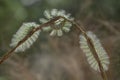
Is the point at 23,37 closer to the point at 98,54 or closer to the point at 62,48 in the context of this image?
the point at 98,54

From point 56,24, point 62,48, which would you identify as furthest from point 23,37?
point 62,48

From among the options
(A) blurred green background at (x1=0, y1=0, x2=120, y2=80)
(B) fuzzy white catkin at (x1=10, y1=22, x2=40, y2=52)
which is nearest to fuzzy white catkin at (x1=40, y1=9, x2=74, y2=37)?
(B) fuzzy white catkin at (x1=10, y1=22, x2=40, y2=52)

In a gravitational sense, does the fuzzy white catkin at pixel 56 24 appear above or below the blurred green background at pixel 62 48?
below

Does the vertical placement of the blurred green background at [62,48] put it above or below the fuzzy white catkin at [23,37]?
above

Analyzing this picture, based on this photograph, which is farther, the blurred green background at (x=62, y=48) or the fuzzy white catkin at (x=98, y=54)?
the blurred green background at (x=62, y=48)

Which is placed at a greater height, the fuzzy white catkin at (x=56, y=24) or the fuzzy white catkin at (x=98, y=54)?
the fuzzy white catkin at (x=56, y=24)

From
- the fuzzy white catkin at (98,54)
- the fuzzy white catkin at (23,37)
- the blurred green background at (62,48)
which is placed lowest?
the fuzzy white catkin at (98,54)

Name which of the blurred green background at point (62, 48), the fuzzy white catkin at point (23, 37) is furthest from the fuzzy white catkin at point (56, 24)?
the blurred green background at point (62, 48)

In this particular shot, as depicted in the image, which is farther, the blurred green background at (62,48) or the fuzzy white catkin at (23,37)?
the blurred green background at (62,48)

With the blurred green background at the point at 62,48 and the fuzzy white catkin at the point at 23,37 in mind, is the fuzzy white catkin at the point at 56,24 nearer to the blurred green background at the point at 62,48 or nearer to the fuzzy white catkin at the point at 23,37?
the fuzzy white catkin at the point at 23,37

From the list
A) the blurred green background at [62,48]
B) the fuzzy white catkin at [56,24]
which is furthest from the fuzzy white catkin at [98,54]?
the blurred green background at [62,48]
